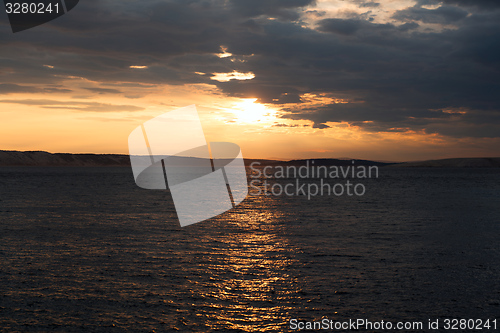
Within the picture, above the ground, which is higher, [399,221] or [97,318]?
[97,318]

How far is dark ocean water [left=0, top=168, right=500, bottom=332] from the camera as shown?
35.9 feet

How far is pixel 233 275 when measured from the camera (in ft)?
48.8

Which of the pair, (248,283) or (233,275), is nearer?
(248,283)

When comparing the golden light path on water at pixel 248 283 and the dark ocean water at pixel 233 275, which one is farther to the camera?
the dark ocean water at pixel 233 275

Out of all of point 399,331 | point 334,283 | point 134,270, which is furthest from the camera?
point 134,270

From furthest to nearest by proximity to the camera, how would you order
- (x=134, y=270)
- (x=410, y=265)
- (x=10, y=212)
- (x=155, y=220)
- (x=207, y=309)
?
(x=10, y=212) → (x=155, y=220) → (x=410, y=265) → (x=134, y=270) → (x=207, y=309)

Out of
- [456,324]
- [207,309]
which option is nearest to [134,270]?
[207,309]

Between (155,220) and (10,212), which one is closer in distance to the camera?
(155,220)

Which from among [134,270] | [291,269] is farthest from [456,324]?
[134,270]

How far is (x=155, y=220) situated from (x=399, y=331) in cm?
2305

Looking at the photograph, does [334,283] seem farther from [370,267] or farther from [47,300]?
[47,300]

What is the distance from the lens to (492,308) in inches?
465

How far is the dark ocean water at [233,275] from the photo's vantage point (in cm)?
1093

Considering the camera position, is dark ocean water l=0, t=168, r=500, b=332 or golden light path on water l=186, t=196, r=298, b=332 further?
dark ocean water l=0, t=168, r=500, b=332
